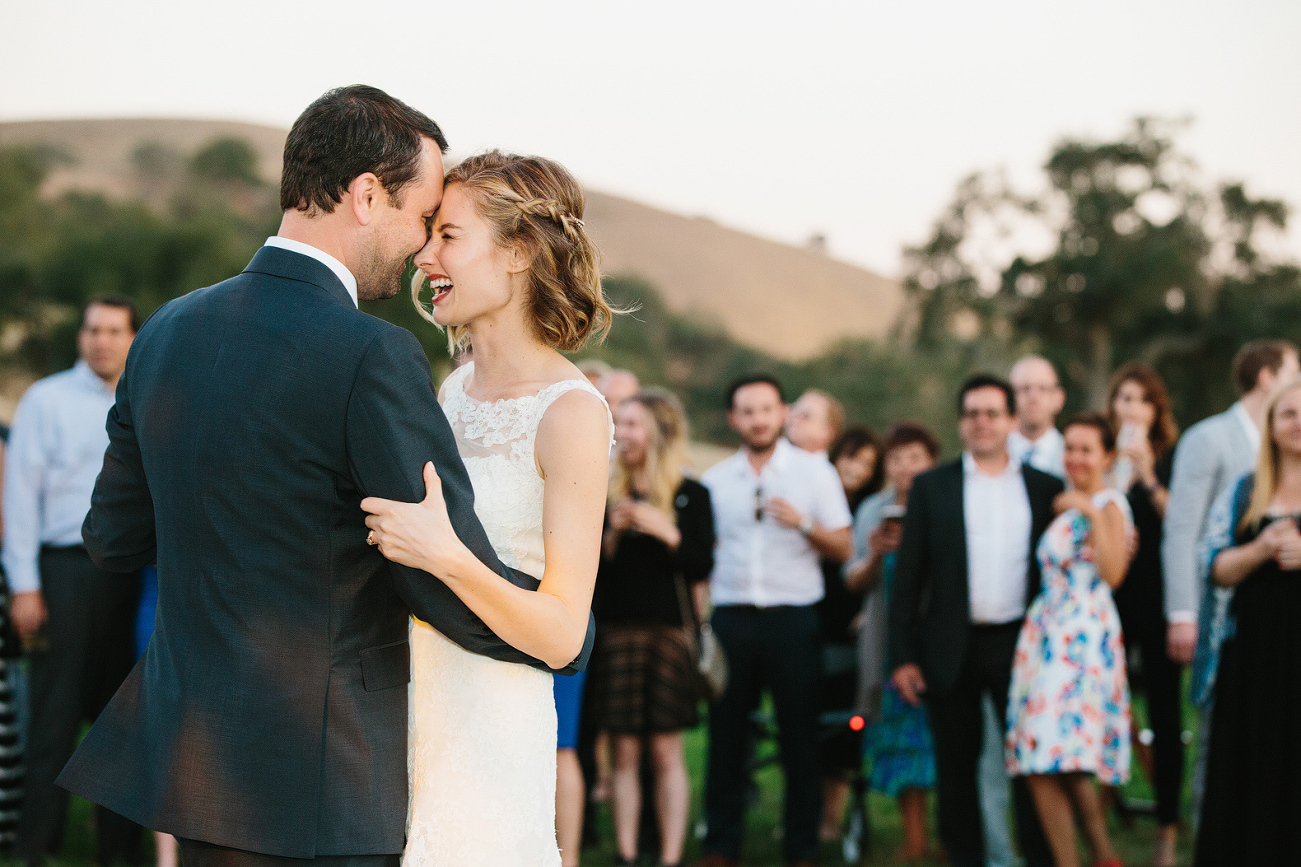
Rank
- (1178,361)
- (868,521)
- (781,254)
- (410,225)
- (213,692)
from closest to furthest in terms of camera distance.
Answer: (213,692)
(410,225)
(868,521)
(1178,361)
(781,254)

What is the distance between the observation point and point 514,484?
7.76 ft

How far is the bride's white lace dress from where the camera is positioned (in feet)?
7.34

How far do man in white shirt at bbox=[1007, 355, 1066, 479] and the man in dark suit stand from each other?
1135 mm

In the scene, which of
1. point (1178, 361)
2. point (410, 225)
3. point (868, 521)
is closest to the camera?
point (410, 225)

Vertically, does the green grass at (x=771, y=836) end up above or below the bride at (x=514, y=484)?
below

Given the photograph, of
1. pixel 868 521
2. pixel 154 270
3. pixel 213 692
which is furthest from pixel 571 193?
pixel 154 270

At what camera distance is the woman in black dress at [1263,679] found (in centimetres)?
434

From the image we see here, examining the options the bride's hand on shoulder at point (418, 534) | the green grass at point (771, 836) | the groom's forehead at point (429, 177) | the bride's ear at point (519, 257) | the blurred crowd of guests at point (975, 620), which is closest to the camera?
the bride's hand on shoulder at point (418, 534)

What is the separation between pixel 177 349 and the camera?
1941 mm

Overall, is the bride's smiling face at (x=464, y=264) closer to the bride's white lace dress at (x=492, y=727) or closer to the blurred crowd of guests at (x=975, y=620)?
the bride's white lace dress at (x=492, y=727)

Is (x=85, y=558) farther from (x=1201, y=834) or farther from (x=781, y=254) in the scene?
(x=781, y=254)

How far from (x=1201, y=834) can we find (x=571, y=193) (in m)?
3.72

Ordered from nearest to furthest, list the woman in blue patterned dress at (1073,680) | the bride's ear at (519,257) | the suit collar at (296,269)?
the suit collar at (296,269)
the bride's ear at (519,257)
the woman in blue patterned dress at (1073,680)

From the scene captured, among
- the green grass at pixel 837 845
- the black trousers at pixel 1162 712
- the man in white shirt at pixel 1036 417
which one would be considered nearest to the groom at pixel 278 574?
the green grass at pixel 837 845
